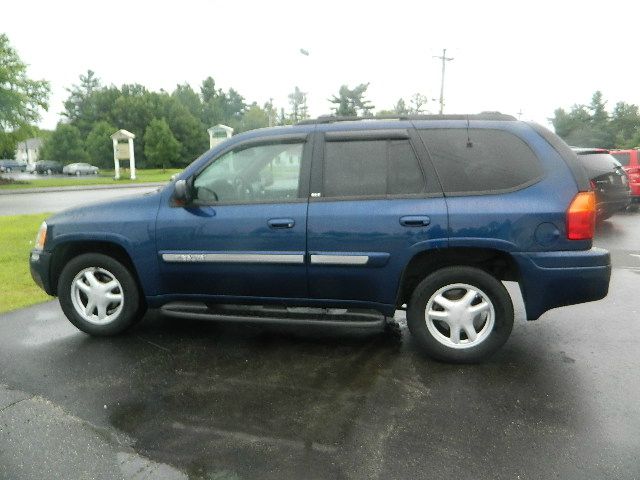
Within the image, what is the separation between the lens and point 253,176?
4.12 metres

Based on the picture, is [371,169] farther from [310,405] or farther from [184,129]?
[184,129]

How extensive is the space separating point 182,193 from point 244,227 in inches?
22.7

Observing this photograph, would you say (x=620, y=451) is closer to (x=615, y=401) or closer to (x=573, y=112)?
(x=615, y=401)

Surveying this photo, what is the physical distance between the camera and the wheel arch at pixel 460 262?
3.79 m

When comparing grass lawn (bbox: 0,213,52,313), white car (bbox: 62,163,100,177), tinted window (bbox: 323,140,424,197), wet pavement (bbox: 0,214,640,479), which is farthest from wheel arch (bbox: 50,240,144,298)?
white car (bbox: 62,163,100,177)

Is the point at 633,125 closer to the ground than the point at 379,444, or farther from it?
farther from it

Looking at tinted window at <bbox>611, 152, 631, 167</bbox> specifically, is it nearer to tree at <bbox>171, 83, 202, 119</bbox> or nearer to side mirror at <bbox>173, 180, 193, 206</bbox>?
side mirror at <bbox>173, 180, 193, 206</bbox>

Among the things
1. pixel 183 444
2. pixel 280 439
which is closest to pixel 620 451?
pixel 280 439

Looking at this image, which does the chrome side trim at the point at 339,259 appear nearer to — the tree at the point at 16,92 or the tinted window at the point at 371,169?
the tinted window at the point at 371,169

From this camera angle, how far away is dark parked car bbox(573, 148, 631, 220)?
10.2 m

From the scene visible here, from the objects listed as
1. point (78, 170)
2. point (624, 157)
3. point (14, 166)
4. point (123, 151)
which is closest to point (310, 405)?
point (624, 157)

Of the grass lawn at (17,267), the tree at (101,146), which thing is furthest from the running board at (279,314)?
the tree at (101,146)

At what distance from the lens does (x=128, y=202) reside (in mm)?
4324

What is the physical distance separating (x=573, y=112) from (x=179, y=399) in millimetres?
82571
